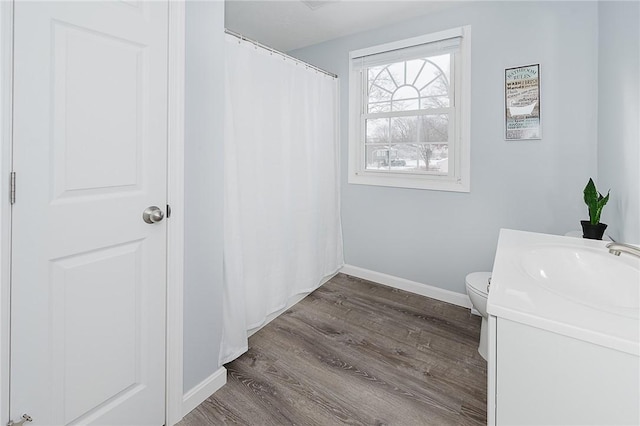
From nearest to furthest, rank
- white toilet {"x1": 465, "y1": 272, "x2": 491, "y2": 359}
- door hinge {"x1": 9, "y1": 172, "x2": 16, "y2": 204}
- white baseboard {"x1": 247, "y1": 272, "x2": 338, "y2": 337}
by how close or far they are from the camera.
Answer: door hinge {"x1": 9, "y1": 172, "x2": 16, "y2": 204} < white toilet {"x1": 465, "y1": 272, "x2": 491, "y2": 359} < white baseboard {"x1": 247, "y1": 272, "x2": 338, "y2": 337}

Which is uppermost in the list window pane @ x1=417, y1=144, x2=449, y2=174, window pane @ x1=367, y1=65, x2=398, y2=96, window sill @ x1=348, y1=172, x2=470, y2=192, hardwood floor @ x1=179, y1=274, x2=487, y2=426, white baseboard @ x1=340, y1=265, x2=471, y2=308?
window pane @ x1=367, y1=65, x2=398, y2=96

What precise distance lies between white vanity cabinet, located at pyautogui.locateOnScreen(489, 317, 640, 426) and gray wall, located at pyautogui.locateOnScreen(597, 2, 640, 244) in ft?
3.66

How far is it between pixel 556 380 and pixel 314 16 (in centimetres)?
289

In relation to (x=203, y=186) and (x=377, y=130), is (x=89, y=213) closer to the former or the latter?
(x=203, y=186)

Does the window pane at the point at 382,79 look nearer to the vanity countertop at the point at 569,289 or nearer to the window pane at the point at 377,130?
the window pane at the point at 377,130

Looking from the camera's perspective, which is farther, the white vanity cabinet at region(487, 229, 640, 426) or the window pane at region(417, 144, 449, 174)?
the window pane at region(417, 144, 449, 174)

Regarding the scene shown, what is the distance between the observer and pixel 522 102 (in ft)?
7.58

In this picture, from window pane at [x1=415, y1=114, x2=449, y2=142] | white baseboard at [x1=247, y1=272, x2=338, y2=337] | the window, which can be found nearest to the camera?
white baseboard at [x1=247, y1=272, x2=338, y2=337]

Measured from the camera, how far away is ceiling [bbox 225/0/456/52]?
2.51 metres

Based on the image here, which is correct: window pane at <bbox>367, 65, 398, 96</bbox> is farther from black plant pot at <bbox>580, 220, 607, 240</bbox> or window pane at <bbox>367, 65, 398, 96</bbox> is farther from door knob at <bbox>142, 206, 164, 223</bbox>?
door knob at <bbox>142, 206, 164, 223</bbox>

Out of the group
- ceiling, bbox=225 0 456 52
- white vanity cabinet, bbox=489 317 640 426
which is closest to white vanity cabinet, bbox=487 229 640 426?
white vanity cabinet, bbox=489 317 640 426

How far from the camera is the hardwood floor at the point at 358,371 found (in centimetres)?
154

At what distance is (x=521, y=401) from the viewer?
2.40ft

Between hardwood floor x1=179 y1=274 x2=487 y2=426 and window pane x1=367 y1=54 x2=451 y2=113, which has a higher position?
A: window pane x1=367 y1=54 x2=451 y2=113
